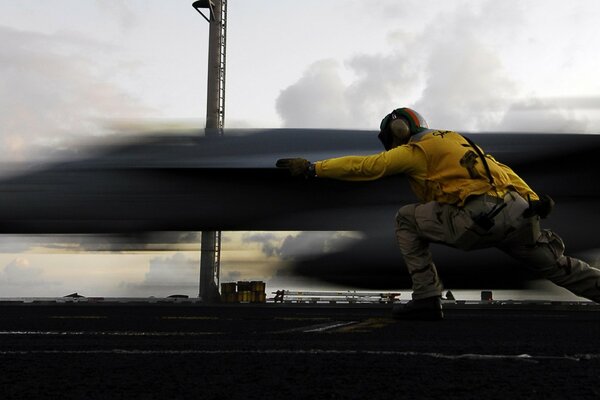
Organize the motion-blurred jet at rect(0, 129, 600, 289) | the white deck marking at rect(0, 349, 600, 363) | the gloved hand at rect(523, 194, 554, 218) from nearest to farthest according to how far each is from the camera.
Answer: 1. the white deck marking at rect(0, 349, 600, 363)
2. the gloved hand at rect(523, 194, 554, 218)
3. the motion-blurred jet at rect(0, 129, 600, 289)

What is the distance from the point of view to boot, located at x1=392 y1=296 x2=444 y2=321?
19.4 feet

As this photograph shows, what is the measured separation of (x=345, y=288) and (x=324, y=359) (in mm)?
6944

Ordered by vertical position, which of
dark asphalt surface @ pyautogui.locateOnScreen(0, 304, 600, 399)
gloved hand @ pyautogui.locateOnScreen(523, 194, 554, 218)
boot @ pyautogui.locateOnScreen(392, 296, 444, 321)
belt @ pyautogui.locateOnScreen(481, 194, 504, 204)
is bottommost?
dark asphalt surface @ pyautogui.locateOnScreen(0, 304, 600, 399)

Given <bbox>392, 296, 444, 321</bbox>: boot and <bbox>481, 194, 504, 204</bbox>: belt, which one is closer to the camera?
<bbox>481, 194, 504, 204</bbox>: belt

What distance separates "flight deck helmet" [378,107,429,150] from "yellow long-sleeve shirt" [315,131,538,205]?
26cm

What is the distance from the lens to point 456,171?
5.48 meters

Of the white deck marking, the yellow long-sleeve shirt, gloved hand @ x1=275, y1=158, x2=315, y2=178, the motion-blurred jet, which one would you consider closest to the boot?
the yellow long-sleeve shirt

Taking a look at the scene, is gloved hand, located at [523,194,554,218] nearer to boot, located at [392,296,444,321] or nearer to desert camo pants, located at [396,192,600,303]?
desert camo pants, located at [396,192,600,303]

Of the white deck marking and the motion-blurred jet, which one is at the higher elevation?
the motion-blurred jet

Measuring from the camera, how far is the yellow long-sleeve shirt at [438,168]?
5395 millimetres

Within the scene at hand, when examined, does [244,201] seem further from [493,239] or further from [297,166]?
[493,239]

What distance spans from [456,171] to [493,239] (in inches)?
22.3

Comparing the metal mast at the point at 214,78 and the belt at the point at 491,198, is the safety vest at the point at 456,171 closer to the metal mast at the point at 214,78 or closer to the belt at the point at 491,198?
the belt at the point at 491,198

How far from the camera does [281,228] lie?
1014 cm
